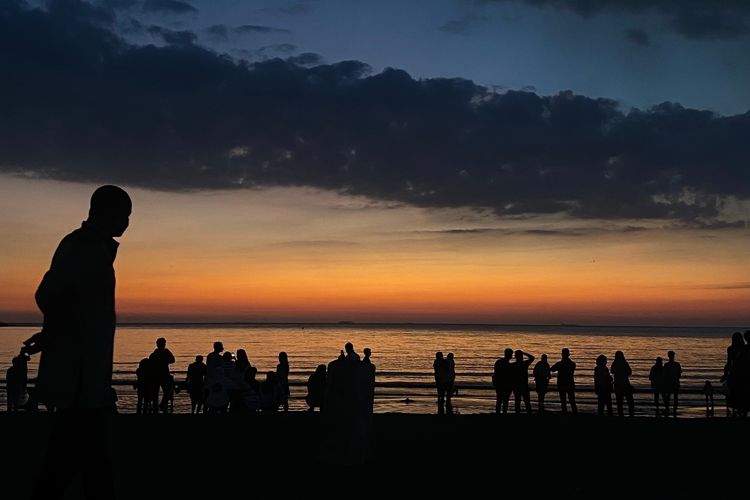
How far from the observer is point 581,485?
8898mm

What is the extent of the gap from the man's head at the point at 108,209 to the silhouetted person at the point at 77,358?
0.11 meters

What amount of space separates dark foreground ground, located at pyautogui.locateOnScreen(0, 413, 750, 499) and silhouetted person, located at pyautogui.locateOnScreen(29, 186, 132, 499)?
8cm

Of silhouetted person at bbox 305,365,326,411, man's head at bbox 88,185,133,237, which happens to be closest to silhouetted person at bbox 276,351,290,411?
silhouetted person at bbox 305,365,326,411

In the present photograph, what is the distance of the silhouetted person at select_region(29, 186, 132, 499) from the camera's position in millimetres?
4285

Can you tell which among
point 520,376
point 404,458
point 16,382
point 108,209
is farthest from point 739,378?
point 16,382

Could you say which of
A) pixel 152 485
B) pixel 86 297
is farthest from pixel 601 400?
pixel 86 297

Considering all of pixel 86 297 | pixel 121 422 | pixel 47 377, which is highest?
pixel 86 297

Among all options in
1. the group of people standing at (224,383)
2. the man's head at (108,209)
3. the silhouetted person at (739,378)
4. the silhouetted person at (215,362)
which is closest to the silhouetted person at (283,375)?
the group of people standing at (224,383)

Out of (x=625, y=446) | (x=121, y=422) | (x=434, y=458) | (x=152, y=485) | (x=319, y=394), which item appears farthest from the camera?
(x=319, y=394)

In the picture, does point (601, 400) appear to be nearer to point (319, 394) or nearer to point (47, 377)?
point (319, 394)

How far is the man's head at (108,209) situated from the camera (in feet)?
15.2

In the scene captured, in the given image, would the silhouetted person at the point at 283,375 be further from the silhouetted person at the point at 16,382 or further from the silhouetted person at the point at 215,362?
the silhouetted person at the point at 16,382

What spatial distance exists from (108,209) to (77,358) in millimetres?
861

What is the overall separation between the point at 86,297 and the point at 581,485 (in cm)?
631
